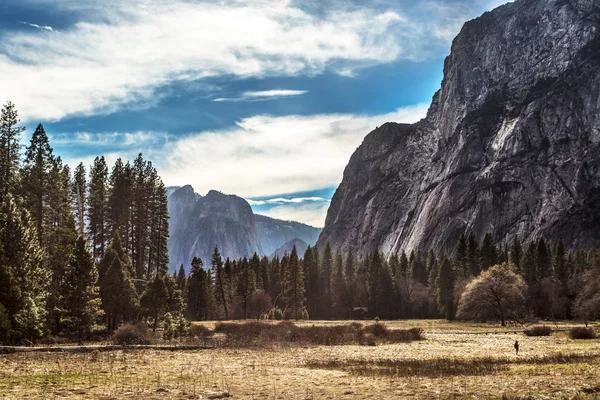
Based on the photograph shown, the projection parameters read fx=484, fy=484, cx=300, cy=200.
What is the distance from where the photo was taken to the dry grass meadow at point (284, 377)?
18125 millimetres

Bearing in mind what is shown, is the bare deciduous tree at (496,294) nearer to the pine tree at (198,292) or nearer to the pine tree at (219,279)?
the pine tree at (219,279)

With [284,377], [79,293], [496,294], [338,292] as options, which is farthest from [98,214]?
[338,292]

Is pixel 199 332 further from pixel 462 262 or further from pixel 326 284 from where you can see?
pixel 462 262

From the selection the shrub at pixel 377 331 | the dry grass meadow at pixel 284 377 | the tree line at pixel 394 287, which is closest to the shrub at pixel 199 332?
the shrub at pixel 377 331

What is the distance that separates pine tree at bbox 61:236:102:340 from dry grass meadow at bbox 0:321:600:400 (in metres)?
11.6

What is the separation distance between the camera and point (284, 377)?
24.4 m

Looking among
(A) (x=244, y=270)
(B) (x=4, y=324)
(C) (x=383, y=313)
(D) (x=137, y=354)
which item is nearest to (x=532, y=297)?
(C) (x=383, y=313)

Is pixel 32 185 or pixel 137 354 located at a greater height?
pixel 32 185

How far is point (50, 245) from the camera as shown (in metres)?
53.6

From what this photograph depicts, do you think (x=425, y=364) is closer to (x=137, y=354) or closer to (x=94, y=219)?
(x=137, y=354)

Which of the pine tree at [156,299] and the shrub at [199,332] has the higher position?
the pine tree at [156,299]

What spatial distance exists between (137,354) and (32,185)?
27748 mm

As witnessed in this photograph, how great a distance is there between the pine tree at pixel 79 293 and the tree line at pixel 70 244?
0.08 metres

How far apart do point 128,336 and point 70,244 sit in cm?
1635
